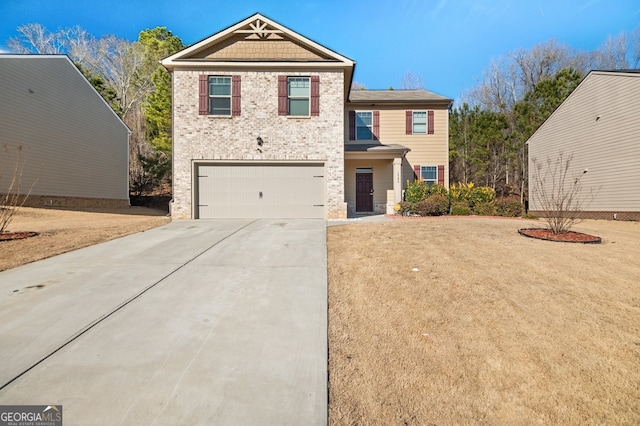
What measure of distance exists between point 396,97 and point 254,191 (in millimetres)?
10828

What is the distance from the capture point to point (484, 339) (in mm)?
3195

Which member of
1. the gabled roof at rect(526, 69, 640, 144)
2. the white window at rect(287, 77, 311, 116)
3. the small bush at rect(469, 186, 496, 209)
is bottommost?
the small bush at rect(469, 186, 496, 209)

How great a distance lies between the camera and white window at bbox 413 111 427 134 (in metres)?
16.8

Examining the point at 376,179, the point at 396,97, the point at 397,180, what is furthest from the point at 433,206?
the point at 396,97

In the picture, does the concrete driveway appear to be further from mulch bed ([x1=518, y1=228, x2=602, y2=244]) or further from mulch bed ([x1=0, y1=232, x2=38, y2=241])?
mulch bed ([x1=518, y1=228, x2=602, y2=244])

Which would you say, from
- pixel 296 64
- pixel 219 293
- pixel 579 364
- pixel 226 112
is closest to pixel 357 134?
pixel 296 64

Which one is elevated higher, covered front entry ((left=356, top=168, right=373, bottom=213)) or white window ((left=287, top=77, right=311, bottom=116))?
white window ((left=287, top=77, right=311, bottom=116))

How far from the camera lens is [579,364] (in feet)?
9.24

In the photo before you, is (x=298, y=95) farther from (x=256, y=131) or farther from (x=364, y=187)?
(x=364, y=187)

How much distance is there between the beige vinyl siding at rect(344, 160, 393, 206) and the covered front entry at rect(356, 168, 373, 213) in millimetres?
165

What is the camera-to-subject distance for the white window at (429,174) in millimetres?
16688

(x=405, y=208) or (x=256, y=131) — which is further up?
(x=256, y=131)

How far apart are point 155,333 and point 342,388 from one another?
2133 mm

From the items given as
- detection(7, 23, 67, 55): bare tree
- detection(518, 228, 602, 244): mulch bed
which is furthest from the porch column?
detection(7, 23, 67, 55): bare tree
